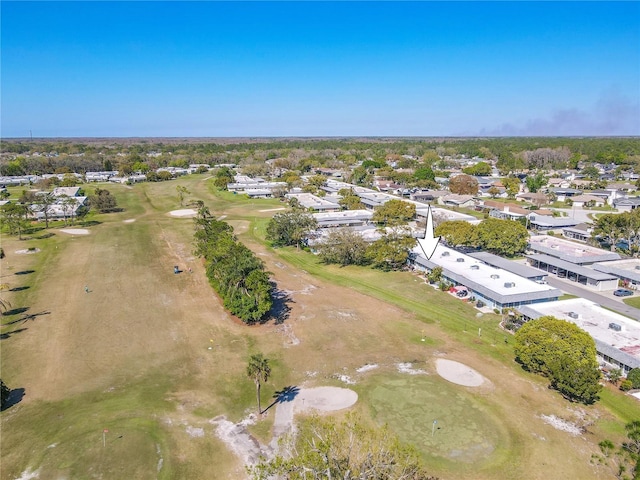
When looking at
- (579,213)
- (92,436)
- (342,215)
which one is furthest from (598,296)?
(579,213)

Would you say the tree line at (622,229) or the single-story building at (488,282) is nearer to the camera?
the single-story building at (488,282)

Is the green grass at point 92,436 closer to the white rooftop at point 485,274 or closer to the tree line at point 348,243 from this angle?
the tree line at point 348,243

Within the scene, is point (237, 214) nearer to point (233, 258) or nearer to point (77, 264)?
point (77, 264)

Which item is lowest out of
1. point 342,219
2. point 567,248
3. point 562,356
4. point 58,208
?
point 342,219

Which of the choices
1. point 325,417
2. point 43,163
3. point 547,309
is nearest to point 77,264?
point 325,417

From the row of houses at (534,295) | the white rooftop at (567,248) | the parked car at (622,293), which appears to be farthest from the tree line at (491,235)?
the parked car at (622,293)

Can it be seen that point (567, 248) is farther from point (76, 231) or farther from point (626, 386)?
point (76, 231)

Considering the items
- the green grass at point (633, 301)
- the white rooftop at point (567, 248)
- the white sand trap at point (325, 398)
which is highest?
the white rooftop at point (567, 248)
